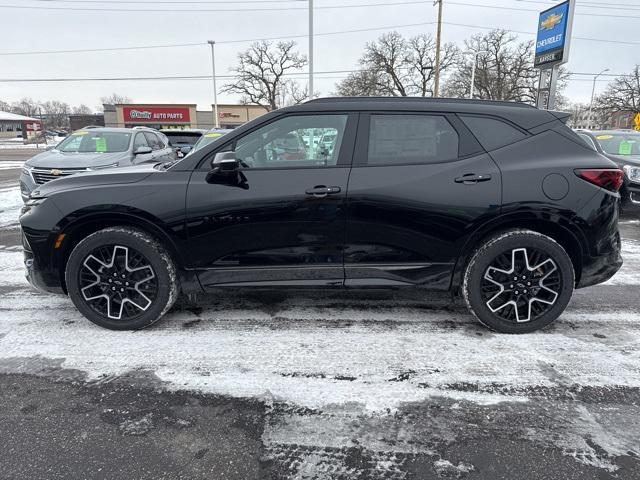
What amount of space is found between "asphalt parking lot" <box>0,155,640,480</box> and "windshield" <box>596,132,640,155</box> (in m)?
6.39

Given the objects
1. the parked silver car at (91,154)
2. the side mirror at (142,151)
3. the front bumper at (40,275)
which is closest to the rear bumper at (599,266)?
the front bumper at (40,275)

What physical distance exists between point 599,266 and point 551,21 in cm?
1367

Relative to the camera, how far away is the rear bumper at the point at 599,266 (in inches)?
133

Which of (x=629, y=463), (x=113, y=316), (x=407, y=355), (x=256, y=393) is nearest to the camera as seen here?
(x=629, y=463)

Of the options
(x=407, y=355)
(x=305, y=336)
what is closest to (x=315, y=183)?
(x=305, y=336)

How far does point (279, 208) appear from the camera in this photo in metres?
3.25

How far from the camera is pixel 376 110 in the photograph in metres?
3.38

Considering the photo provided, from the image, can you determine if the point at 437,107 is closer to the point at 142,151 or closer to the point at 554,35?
the point at 142,151

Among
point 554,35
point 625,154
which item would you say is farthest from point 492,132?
point 554,35

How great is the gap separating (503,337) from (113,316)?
312 centimetres

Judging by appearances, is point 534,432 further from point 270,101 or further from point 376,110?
point 270,101

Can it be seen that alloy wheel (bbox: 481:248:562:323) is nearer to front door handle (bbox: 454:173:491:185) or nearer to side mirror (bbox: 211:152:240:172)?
front door handle (bbox: 454:173:491:185)

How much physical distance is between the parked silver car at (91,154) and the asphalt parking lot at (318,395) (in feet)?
16.4

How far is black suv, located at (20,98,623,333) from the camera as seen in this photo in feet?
10.7
